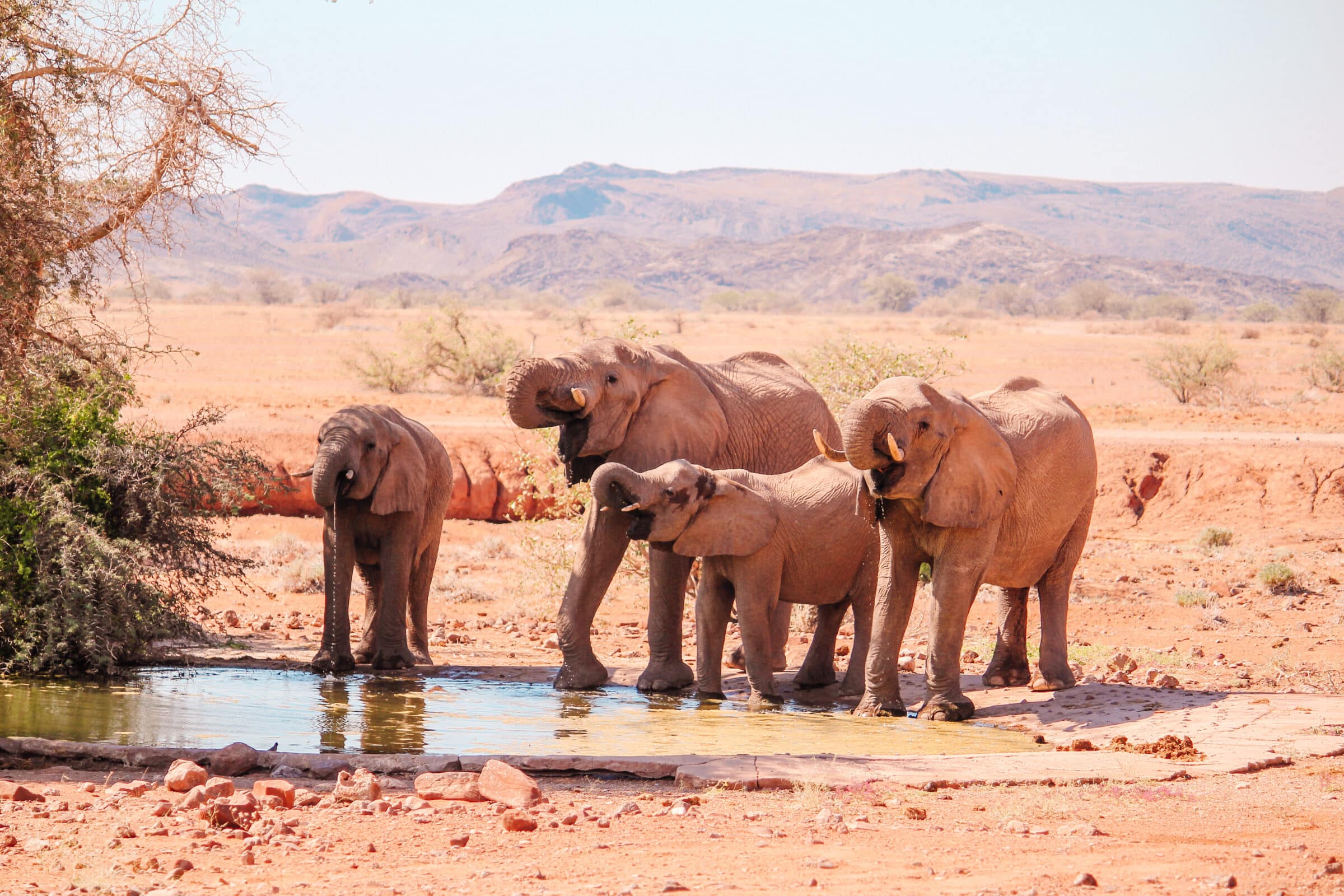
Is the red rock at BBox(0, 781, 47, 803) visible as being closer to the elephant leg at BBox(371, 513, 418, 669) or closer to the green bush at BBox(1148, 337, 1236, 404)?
the elephant leg at BBox(371, 513, 418, 669)

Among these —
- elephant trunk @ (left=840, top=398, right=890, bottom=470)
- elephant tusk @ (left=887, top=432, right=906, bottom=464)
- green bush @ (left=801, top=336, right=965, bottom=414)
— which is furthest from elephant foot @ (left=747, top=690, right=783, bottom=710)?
green bush @ (left=801, top=336, right=965, bottom=414)

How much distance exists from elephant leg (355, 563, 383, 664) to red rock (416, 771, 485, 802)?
191 inches

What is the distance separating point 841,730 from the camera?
9258 mm

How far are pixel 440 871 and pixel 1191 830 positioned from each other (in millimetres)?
3252

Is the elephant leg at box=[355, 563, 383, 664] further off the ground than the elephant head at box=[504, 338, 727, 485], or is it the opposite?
the elephant head at box=[504, 338, 727, 485]

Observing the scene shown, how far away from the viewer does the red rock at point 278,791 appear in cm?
682

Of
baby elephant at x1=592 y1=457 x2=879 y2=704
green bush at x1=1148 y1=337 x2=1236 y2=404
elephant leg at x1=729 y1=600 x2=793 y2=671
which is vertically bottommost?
elephant leg at x1=729 y1=600 x2=793 y2=671

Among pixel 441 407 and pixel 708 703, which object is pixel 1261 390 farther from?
pixel 708 703

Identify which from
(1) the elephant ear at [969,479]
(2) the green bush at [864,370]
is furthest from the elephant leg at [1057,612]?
(2) the green bush at [864,370]

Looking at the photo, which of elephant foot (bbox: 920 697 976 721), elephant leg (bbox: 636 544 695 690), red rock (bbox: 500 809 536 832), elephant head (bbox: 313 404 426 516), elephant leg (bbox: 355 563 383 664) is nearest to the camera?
red rock (bbox: 500 809 536 832)

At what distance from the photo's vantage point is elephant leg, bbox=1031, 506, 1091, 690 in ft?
34.8

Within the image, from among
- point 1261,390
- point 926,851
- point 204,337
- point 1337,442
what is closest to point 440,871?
point 926,851

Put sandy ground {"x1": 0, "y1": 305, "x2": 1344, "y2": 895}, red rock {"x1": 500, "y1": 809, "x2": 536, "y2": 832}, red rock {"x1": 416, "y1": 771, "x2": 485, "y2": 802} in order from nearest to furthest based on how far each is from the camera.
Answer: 1. sandy ground {"x1": 0, "y1": 305, "x2": 1344, "y2": 895}
2. red rock {"x1": 500, "y1": 809, "x2": 536, "y2": 832}
3. red rock {"x1": 416, "y1": 771, "x2": 485, "y2": 802}

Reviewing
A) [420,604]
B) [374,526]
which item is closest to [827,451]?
[374,526]
